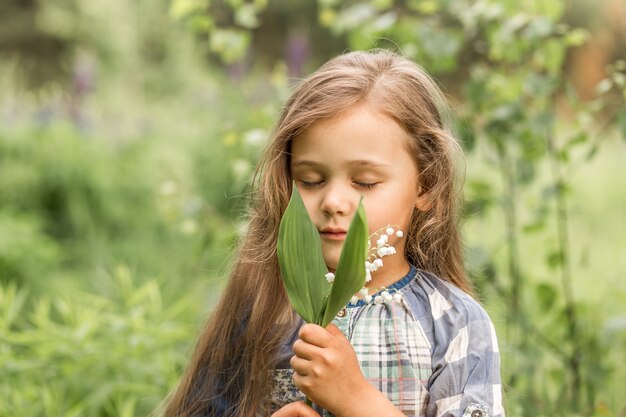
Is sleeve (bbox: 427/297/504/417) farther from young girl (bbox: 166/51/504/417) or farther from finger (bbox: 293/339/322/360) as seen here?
finger (bbox: 293/339/322/360)

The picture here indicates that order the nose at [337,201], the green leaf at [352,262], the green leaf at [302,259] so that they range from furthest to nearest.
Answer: the nose at [337,201] → the green leaf at [302,259] → the green leaf at [352,262]

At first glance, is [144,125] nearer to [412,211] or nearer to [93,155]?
[93,155]

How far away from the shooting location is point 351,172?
1.54 meters

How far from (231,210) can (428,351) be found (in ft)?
3.49

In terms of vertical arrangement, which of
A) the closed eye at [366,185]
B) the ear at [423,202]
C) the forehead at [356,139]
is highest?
the forehead at [356,139]

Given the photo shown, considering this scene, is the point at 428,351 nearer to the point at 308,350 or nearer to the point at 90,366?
the point at 308,350

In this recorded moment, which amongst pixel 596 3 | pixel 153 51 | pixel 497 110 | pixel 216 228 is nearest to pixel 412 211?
pixel 497 110

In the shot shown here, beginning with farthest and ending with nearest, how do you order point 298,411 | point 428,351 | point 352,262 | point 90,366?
point 90,366 → point 428,351 → point 298,411 → point 352,262

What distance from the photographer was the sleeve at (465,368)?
152cm

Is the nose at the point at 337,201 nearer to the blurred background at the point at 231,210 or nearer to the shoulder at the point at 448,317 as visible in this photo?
the shoulder at the point at 448,317

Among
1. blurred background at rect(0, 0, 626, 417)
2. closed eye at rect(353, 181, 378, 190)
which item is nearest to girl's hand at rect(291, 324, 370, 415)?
closed eye at rect(353, 181, 378, 190)

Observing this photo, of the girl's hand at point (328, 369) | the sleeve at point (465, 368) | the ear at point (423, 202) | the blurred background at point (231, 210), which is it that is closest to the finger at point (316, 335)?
the girl's hand at point (328, 369)

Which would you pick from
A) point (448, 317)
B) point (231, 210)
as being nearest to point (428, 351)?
point (448, 317)

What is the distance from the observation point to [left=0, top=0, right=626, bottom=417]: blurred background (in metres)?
2.75
